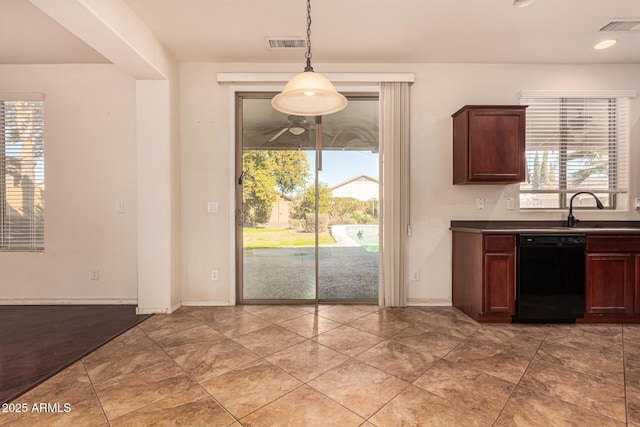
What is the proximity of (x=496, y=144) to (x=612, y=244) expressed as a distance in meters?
1.48

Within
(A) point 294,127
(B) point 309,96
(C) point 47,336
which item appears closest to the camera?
(B) point 309,96

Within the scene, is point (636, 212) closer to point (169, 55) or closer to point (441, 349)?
point (441, 349)

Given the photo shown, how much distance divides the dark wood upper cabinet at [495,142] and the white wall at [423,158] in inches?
14.4

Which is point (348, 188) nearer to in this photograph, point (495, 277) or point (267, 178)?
point (267, 178)

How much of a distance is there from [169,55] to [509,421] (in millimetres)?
4234

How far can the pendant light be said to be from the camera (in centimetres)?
179

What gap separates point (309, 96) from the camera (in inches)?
77.3

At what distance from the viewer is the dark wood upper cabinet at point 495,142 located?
3.16m

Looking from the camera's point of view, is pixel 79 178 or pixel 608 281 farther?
pixel 79 178

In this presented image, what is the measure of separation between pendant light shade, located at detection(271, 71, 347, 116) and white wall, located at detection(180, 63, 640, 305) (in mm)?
1715

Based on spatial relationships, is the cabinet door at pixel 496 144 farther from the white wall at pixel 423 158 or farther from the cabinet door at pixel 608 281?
the cabinet door at pixel 608 281

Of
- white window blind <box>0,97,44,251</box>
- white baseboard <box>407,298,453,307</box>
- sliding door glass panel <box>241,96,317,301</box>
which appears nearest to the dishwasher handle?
white baseboard <box>407,298,453,307</box>

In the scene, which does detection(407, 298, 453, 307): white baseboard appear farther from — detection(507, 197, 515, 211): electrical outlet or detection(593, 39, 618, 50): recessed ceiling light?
detection(593, 39, 618, 50): recessed ceiling light

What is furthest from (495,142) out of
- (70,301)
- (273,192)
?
(70,301)
